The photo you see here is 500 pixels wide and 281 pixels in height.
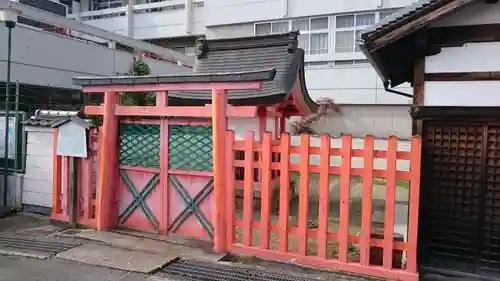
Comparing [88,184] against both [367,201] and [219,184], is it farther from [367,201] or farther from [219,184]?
[367,201]

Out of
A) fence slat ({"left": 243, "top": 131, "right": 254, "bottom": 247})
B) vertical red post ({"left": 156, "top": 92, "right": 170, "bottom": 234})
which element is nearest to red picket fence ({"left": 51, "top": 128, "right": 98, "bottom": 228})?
vertical red post ({"left": 156, "top": 92, "right": 170, "bottom": 234})

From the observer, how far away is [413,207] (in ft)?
16.9

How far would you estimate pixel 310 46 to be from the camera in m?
18.6

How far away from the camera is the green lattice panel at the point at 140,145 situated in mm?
7055

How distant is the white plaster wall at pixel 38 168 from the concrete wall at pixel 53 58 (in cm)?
351

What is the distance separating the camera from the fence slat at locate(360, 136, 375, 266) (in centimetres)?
534

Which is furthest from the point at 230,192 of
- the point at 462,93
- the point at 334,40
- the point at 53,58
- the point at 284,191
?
the point at 334,40

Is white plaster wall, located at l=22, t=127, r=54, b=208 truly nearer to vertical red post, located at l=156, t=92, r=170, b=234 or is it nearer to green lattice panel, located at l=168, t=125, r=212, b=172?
vertical red post, located at l=156, t=92, r=170, b=234

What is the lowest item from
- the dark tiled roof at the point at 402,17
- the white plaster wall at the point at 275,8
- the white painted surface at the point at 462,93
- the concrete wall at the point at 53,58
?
the white painted surface at the point at 462,93

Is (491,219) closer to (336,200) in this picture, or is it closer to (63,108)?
(336,200)

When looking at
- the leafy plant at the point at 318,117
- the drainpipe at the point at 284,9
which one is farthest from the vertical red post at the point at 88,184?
the drainpipe at the point at 284,9

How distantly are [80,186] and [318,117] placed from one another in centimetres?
1134

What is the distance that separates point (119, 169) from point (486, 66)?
19.2ft

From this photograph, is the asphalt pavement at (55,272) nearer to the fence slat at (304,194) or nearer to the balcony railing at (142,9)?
the fence slat at (304,194)
